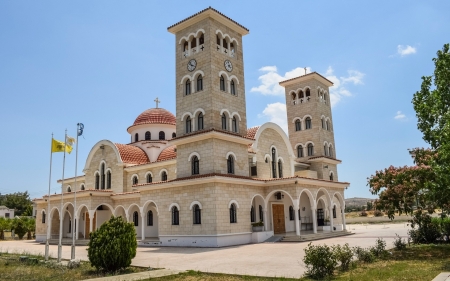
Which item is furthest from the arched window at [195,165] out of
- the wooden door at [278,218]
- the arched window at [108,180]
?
the arched window at [108,180]

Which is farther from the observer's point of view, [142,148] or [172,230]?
[142,148]

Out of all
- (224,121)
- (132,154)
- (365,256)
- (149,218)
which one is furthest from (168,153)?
(365,256)

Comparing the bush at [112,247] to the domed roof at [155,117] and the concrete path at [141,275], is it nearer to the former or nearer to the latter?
the concrete path at [141,275]

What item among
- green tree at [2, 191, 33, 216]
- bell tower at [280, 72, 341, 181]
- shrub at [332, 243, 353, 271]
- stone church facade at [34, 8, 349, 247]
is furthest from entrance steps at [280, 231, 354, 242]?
green tree at [2, 191, 33, 216]

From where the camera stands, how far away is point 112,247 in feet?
43.3

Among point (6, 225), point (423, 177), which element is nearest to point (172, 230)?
point (423, 177)

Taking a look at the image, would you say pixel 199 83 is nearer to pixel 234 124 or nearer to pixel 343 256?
pixel 234 124

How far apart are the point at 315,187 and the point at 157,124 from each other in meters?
16.4

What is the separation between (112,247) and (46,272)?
9.31 ft

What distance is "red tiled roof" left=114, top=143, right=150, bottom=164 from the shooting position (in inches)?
1286

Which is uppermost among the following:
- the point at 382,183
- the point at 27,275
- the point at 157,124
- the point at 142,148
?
the point at 157,124

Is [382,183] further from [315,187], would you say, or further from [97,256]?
[97,256]

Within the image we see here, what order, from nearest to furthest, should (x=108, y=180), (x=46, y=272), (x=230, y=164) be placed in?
(x=46, y=272)
(x=230, y=164)
(x=108, y=180)

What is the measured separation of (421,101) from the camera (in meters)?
15.4
